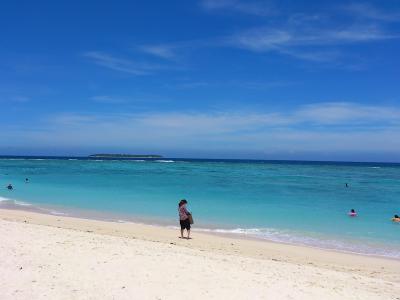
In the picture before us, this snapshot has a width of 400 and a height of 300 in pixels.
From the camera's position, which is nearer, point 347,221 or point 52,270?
point 52,270

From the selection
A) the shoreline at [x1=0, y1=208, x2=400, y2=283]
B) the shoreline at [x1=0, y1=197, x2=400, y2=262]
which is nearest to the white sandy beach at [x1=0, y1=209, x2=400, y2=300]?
the shoreline at [x1=0, y1=208, x2=400, y2=283]

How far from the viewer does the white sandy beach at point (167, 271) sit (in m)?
7.75

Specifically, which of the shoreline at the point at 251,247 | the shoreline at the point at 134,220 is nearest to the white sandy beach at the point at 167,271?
the shoreline at the point at 251,247

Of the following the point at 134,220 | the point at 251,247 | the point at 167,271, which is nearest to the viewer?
the point at 167,271

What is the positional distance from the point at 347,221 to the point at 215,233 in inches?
322

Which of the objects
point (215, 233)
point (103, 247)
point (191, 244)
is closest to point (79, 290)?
point (103, 247)

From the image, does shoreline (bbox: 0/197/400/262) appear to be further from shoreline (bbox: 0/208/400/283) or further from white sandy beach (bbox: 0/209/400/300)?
white sandy beach (bbox: 0/209/400/300)

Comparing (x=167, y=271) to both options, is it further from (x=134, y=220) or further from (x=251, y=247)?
(x=134, y=220)

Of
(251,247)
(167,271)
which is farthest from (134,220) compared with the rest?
(167,271)

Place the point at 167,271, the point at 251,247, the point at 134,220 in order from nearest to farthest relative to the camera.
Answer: the point at 167,271 → the point at 251,247 → the point at 134,220

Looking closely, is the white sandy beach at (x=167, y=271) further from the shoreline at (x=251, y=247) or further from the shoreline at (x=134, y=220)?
the shoreline at (x=134, y=220)

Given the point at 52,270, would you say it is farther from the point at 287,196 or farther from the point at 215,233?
the point at 287,196

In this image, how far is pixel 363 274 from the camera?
10969 mm

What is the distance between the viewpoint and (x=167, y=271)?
29.7ft
